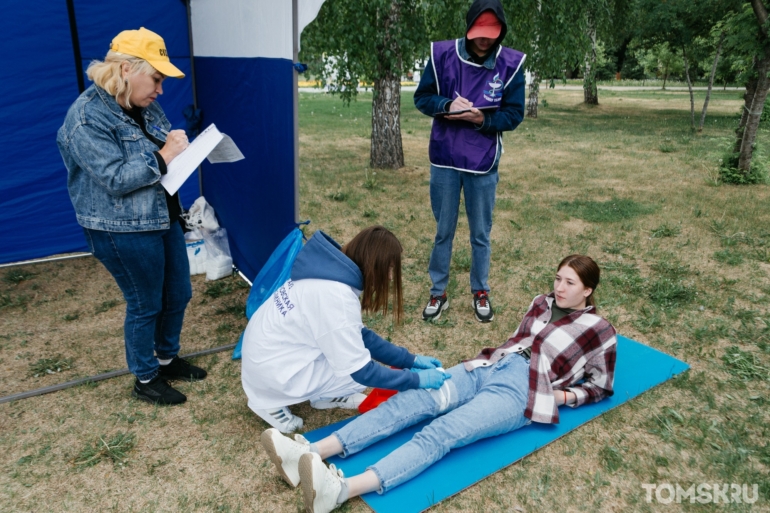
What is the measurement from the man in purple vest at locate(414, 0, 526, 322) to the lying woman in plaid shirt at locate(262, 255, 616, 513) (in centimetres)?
105

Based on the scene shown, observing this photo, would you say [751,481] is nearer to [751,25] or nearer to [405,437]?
[405,437]

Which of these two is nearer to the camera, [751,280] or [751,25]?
[751,280]

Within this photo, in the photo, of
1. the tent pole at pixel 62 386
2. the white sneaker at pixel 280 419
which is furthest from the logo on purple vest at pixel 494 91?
the tent pole at pixel 62 386

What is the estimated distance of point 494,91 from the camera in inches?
141

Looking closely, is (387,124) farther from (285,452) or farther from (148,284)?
(285,452)

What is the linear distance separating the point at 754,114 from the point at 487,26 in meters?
5.66

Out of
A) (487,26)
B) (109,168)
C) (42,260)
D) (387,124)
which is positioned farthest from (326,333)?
(387,124)

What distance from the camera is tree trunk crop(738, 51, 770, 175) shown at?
7.04 meters

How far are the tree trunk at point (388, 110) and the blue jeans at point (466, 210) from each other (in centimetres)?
379

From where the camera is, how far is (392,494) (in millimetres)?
2312

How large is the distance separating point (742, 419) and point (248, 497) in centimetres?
247

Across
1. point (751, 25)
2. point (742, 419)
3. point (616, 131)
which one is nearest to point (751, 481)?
point (742, 419)

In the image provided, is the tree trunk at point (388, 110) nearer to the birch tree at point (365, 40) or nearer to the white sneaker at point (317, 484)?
the birch tree at point (365, 40)

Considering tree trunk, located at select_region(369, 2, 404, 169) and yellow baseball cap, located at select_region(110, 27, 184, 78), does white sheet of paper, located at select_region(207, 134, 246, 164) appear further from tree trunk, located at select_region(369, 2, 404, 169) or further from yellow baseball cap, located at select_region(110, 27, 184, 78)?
tree trunk, located at select_region(369, 2, 404, 169)
